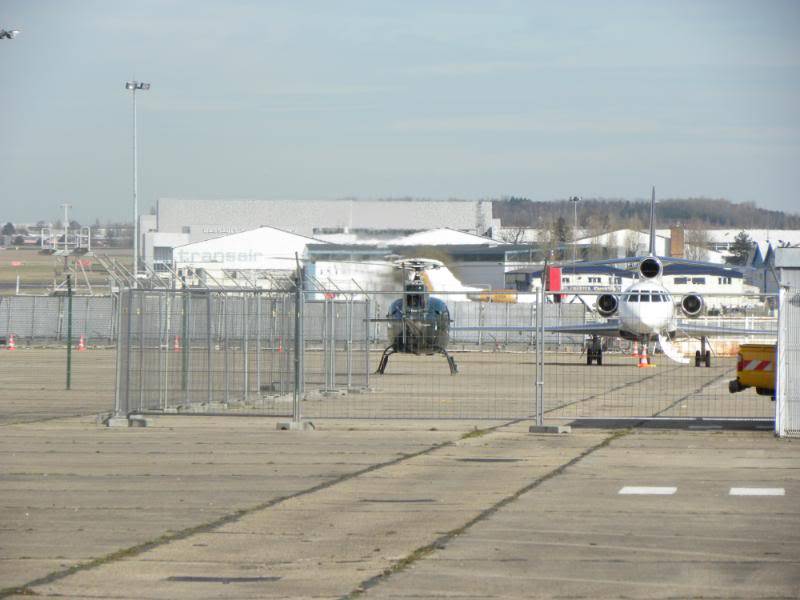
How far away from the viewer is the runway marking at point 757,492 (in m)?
10.4

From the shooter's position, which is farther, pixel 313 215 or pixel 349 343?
pixel 313 215

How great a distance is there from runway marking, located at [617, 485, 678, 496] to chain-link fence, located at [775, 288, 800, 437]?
4.52 m

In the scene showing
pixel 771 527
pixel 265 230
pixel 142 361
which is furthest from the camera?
pixel 265 230

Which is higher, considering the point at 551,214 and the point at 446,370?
the point at 551,214

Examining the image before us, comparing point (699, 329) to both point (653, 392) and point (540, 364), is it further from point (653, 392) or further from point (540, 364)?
point (540, 364)

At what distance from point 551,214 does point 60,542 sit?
77.8 m

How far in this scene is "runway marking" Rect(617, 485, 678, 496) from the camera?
34.3ft

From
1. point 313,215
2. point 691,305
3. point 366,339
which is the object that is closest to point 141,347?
point 366,339

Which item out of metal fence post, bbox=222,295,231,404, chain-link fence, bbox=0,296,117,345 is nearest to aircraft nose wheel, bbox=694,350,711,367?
metal fence post, bbox=222,295,231,404

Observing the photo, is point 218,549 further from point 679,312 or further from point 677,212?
point 677,212

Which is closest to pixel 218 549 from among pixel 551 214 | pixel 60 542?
pixel 60 542

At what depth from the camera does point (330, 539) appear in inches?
327

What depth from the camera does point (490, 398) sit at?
21703mm

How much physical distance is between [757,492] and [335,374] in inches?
498
